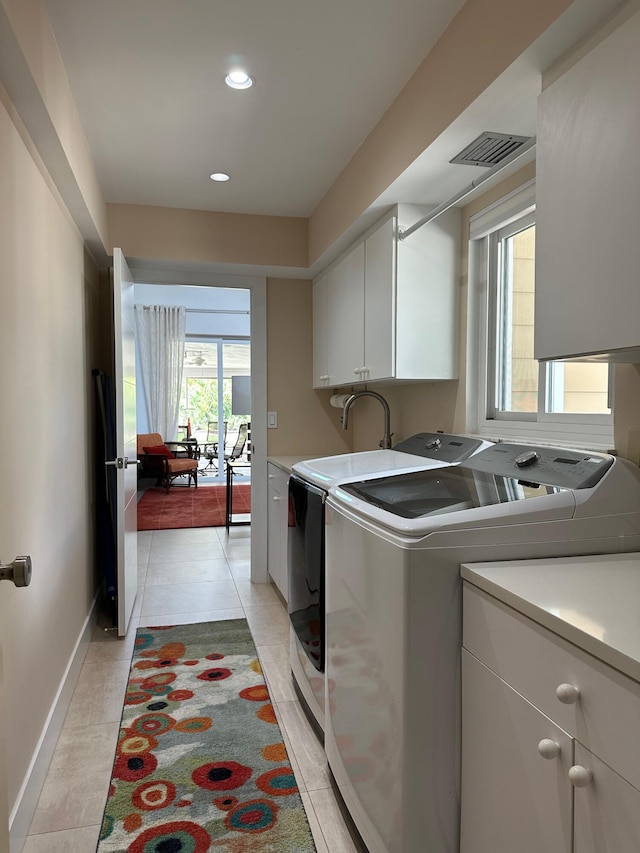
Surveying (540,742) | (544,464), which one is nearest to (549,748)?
(540,742)

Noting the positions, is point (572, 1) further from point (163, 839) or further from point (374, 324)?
point (163, 839)

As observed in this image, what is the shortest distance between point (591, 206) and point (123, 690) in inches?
96.8

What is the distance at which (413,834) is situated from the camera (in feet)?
4.20

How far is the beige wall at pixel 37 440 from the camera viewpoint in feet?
5.31

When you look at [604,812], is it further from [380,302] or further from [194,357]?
[194,357]

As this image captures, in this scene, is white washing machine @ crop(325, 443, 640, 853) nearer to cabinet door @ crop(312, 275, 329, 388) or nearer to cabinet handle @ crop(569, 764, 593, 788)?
cabinet handle @ crop(569, 764, 593, 788)

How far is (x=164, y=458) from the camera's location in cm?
789

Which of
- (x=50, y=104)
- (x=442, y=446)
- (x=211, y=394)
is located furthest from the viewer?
(x=211, y=394)

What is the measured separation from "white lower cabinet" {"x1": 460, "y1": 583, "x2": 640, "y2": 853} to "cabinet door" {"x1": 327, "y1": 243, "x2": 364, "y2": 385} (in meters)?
1.83

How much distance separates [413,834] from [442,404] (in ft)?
5.80

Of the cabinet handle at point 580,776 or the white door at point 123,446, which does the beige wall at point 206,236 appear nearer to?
the white door at point 123,446

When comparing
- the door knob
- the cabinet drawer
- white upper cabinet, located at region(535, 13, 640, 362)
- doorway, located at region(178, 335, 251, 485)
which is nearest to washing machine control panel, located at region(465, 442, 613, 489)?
white upper cabinet, located at region(535, 13, 640, 362)

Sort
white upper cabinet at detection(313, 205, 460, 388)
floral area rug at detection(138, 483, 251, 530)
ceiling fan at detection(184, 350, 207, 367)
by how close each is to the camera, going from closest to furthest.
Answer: white upper cabinet at detection(313, 205, 460, 388) → floral area rug at detection(138, 483, 251, 530) → ceiling fan at detection(184, 350, 207, 367)

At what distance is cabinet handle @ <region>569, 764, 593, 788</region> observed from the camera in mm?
891
